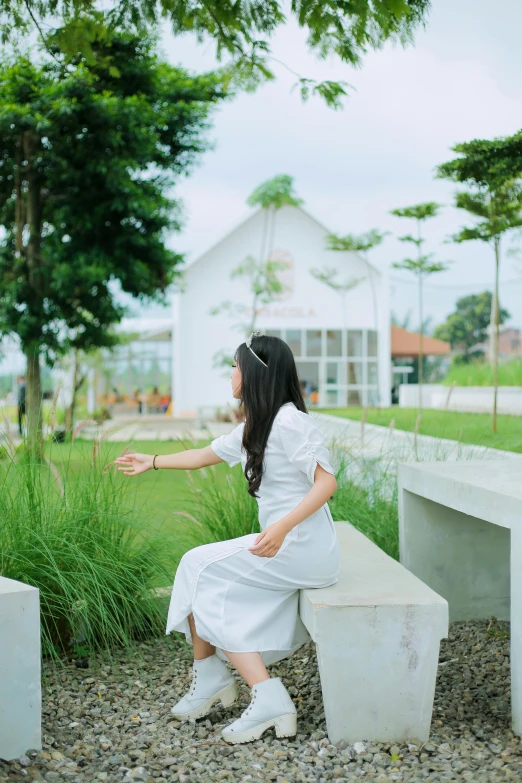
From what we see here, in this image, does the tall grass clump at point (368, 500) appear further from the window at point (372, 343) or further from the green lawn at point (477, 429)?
the window at point (372, 343)

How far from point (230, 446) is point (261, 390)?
0.27m

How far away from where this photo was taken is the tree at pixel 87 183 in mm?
9812

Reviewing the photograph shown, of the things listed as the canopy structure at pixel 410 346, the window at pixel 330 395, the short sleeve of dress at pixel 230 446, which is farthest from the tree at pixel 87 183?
the canopy structure at pixel 410 346

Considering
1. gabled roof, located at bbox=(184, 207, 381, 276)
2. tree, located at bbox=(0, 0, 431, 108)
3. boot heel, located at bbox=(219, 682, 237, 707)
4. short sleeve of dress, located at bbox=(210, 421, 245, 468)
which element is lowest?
boot heel, located at bbox=(219, 682, 237, 707)

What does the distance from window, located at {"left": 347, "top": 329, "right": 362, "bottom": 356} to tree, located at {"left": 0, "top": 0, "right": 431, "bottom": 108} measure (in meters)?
19.3

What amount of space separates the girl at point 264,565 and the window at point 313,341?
70.4 ft

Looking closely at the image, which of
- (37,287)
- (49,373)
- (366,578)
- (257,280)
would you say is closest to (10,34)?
(366,578)

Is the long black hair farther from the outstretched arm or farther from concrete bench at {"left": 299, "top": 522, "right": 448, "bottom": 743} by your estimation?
concrete bench at {"left": 299, "top": 522, "right": 448, "bottom": 743}

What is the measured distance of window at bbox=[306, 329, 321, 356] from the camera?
78.5 feet

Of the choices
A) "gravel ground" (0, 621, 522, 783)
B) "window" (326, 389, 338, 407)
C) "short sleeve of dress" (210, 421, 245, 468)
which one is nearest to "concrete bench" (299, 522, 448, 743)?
"gravel ground" (0, 621, 522, 783)

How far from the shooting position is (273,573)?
7.86 ft

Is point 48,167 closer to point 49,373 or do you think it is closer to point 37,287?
point 37,287

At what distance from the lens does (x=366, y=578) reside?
247 centimetres

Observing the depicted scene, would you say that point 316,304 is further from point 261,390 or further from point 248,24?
point 261,390
